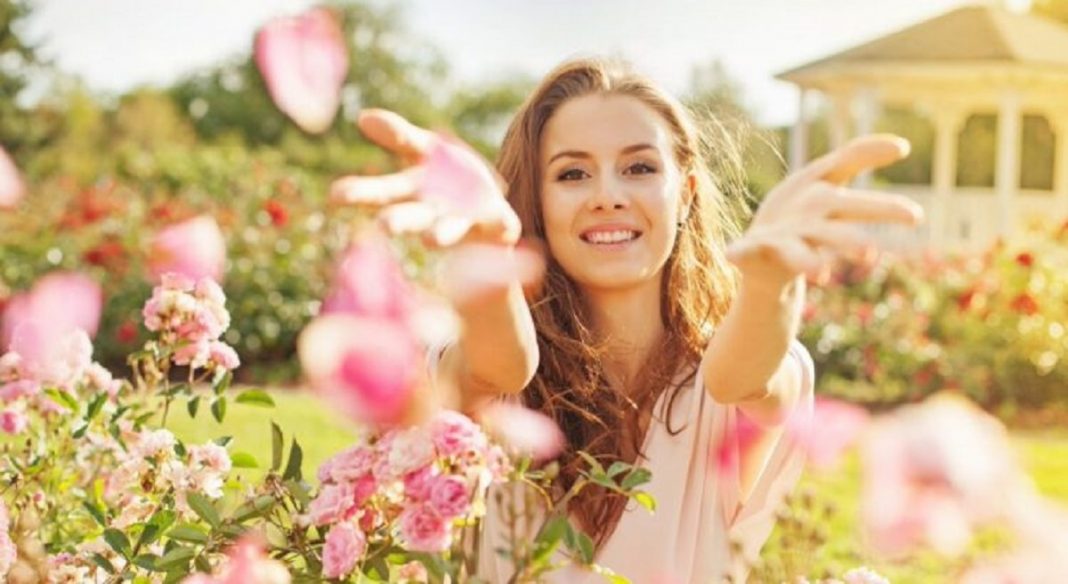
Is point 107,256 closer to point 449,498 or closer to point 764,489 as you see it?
point 764,489

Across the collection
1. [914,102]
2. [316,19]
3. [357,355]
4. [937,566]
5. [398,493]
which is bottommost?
[914,102]

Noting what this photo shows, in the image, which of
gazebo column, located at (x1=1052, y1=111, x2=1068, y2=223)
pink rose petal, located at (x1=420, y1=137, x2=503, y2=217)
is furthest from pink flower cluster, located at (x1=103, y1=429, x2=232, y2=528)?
gazebo column, located at (x1=1052, y1=111, x2=1068, y2=223)

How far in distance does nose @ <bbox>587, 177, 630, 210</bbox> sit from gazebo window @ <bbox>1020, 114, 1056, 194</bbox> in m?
24.6

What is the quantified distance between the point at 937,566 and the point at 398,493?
11.5ft

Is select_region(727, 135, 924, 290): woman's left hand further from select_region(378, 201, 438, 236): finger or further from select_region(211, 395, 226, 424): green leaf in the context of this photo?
select_region(211, 395, 226, 424): green leaf

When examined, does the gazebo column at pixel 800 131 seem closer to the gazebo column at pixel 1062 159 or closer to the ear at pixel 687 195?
the gazebo column at pixel 1062 159

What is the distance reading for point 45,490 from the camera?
2184 mm

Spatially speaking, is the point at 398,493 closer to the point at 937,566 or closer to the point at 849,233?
the point at 849,233

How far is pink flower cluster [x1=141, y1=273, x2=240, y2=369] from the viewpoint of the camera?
196 cm

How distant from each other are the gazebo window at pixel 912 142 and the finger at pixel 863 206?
26806mm

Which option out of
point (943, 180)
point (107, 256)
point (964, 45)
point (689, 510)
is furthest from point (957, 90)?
point (689, 510)

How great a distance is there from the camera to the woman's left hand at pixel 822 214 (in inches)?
43.7

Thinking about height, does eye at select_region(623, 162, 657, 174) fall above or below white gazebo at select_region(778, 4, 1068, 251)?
above

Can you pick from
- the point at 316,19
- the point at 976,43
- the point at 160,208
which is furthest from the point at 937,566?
the point at 976,43
